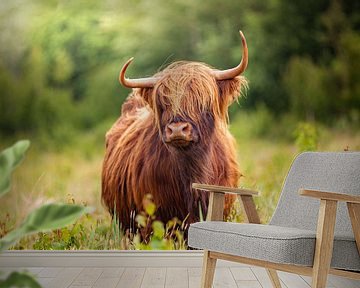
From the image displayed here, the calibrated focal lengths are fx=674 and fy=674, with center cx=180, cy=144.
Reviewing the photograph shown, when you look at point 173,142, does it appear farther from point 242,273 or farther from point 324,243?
point 324,243

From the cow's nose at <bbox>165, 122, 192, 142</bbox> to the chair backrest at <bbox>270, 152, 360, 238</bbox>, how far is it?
0.94 meters

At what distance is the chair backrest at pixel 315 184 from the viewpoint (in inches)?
126

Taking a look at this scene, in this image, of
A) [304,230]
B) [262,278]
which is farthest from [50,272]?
[304,230]

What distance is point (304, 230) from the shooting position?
2973mm

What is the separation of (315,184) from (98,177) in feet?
6.00

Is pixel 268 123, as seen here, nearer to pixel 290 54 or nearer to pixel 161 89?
pixel 290 54

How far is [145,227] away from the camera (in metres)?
4.62

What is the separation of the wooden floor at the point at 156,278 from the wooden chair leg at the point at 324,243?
1.29 meters

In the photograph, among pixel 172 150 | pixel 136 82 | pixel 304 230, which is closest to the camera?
pixel 304 230

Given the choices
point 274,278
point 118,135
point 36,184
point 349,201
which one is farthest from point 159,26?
point 349,201

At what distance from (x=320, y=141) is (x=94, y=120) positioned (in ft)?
5.39

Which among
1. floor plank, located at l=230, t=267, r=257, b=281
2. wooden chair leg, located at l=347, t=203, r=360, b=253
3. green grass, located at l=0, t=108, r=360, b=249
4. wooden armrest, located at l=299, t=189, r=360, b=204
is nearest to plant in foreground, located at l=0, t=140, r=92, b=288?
wooden armrest, located at l=299, t=189, r=360, b=204

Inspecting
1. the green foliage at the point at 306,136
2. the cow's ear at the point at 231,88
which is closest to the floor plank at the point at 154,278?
the cow's ear at the point at 231,88

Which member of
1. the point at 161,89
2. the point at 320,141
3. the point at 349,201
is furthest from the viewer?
the point at 320,141
